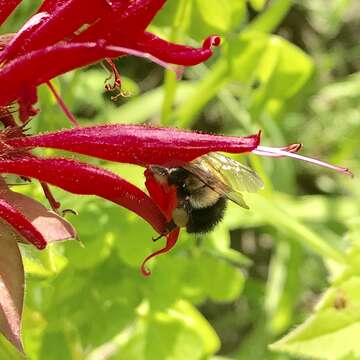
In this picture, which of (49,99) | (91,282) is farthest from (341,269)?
(49,99)

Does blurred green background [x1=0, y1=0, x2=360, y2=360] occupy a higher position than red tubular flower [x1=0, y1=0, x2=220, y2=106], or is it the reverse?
red tubular flower [x1=0, y1=0, x2=220, y2=106]

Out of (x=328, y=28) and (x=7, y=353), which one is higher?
(x=7, y=353)

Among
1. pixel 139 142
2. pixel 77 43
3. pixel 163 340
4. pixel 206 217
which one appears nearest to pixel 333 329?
pixel 163 340

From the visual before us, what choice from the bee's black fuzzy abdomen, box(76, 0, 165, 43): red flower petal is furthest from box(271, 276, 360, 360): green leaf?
box(76, 0, 165, 43): red flower petal

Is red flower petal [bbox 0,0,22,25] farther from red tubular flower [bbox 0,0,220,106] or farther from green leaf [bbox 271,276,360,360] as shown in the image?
green leaf [bbox 271,276,360,360]

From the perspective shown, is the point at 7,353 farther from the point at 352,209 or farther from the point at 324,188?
the point at 324,188

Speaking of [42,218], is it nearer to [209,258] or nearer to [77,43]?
[77,43]

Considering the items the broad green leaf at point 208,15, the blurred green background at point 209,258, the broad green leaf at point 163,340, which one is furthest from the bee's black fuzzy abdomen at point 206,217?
the broad green leaf at point 208,15
